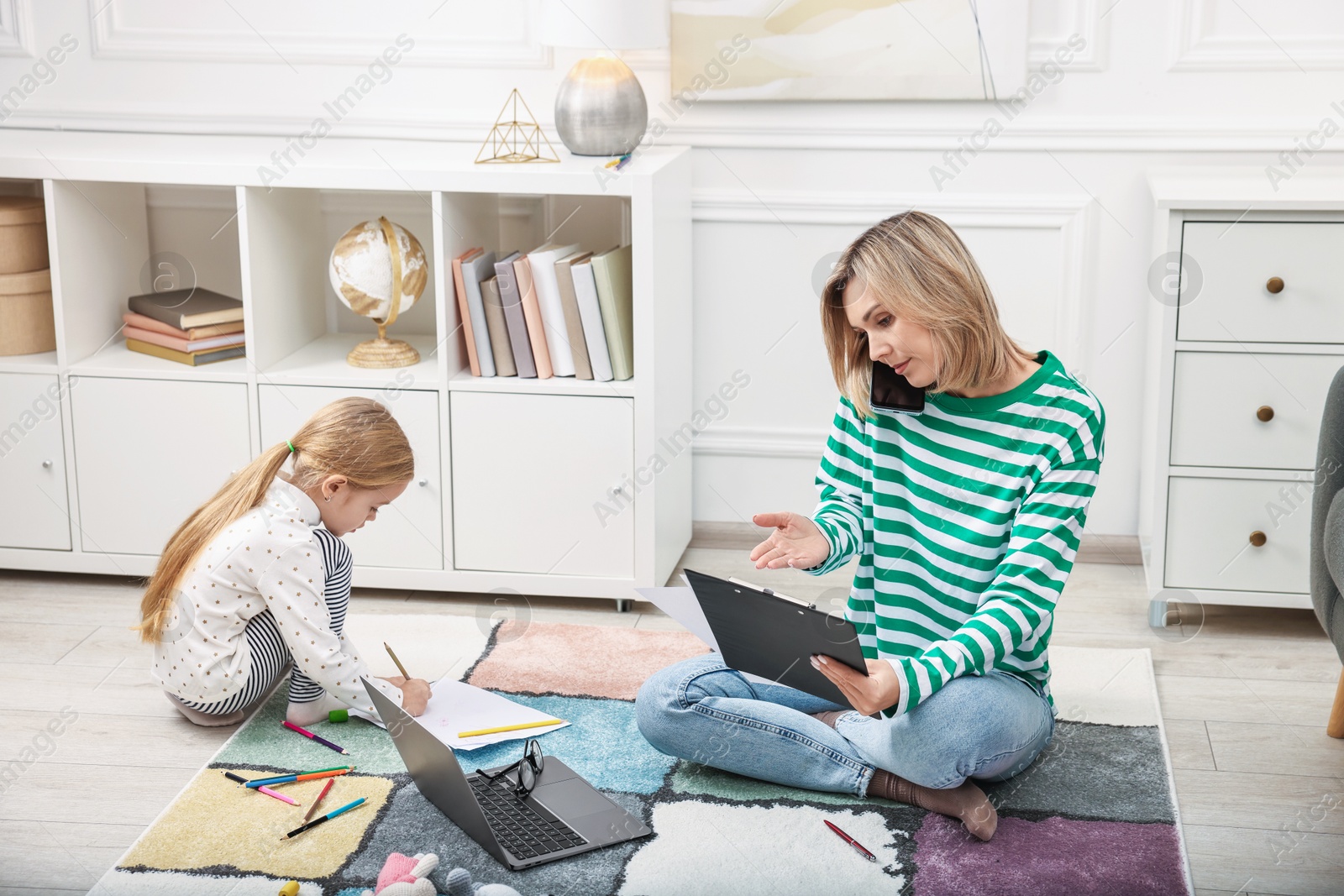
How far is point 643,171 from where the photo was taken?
2.39 meters

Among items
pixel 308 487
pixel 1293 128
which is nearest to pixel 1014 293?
pixel 1293 128

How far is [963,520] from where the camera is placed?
5.67 feet

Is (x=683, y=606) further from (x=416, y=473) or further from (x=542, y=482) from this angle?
(x=416, y=473)

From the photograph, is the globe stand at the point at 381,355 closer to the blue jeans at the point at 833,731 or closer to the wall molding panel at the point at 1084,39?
the blue jeans at the point at 833,731

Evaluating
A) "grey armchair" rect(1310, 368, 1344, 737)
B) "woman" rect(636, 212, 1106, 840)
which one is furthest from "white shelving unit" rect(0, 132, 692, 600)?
"grey armchair" rect(1310, 368, 1344, 737)

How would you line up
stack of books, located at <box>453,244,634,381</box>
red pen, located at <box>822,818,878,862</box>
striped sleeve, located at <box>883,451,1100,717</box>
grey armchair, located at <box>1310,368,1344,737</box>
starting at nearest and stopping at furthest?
striped sleeve, located at <box>883,451,1100,717</box> → red pen, located at <box>822,818,878,862</box> → grey armchair, located at <box>1310,368,1344,737</box> → stack of books, located at <box>453,244,634,381</box>

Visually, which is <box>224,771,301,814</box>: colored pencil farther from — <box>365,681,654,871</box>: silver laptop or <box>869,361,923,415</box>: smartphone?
<box>869,361,923,415</box>: smartphone

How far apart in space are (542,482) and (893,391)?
0.97m

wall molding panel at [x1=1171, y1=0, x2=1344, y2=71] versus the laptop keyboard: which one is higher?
wall molding panel at [x1=1171, y1=0, x2=1344, y2=71]

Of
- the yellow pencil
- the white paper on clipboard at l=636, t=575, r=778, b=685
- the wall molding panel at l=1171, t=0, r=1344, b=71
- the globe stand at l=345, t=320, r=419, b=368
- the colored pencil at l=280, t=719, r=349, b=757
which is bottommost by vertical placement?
the colored pencil at l=280, t=719, r=349, b=757

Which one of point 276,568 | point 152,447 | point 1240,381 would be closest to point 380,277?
point 152,447

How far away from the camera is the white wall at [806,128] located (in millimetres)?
2574

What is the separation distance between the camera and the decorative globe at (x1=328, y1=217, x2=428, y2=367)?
2545 millimetres

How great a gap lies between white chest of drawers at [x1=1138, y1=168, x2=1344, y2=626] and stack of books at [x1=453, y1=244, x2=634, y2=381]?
99 centimetres
